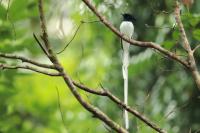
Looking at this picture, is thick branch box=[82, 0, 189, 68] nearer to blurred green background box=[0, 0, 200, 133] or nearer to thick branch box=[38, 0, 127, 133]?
thick branch box=[38, 0, 127, 133]

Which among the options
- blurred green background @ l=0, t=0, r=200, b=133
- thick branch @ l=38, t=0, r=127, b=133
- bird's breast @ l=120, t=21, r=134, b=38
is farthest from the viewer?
blurred green background @ l=0, t=0, r=200, b=133

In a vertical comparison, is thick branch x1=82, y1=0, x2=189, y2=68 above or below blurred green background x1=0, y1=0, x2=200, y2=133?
above

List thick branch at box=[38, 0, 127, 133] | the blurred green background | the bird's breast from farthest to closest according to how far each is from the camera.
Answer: the blurred green background
the bird's breast
thick branch at box=[38, 0, 127, 133]

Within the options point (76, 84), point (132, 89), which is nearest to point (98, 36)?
point (132, 89)

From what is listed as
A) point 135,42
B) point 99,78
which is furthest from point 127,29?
point 99,78

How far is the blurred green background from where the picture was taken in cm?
291

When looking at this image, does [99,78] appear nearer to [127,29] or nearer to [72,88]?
[127,29]

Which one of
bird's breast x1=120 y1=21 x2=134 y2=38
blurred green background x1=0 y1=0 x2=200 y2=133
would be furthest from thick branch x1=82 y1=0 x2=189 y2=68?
blurred green background x1=0 y1=0 x2=200 y2=133

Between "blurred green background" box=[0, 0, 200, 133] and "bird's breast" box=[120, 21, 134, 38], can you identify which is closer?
"bird's breast" box=[120, 21, 134, 38]

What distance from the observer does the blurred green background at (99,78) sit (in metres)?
2.91

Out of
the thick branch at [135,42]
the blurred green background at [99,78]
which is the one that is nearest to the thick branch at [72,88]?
the thick branch at [135,42]

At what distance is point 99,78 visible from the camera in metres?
2.82

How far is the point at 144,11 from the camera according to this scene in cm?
360

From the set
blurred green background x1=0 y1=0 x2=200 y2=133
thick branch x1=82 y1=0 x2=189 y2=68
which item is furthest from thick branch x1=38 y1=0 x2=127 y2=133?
blurred green background x1=0 y1=0 x2=200 y2=133
